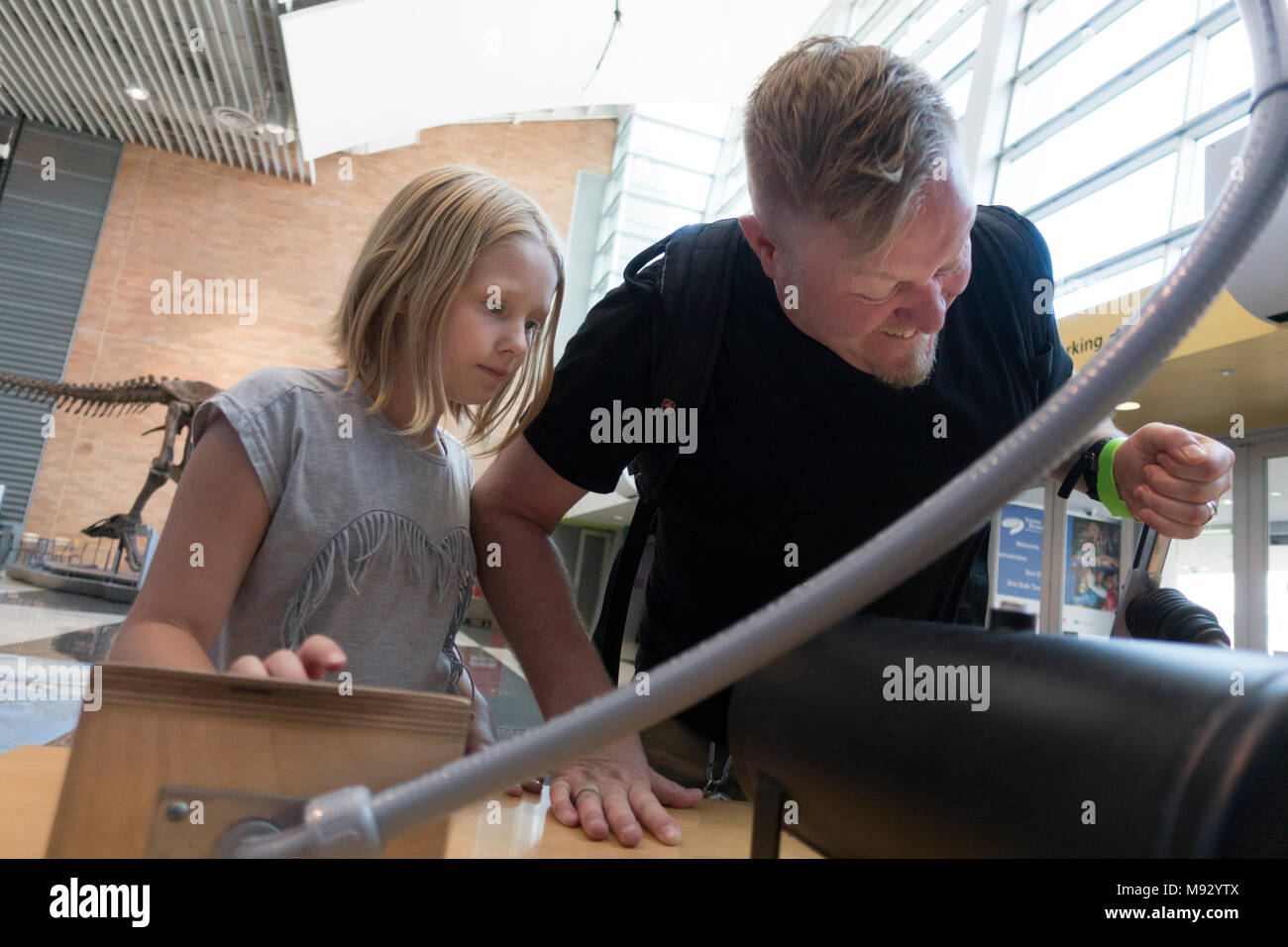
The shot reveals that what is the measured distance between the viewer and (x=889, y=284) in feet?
3.00

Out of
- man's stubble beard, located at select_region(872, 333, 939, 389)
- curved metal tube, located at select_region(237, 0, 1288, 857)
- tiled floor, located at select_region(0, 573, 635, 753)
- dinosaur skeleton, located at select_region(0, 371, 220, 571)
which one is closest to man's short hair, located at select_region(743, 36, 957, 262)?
man's stubble beard, located at select_region(872, 333, 939, 389)

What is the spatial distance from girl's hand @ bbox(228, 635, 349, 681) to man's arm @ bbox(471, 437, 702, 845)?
Result: 13.9 inches

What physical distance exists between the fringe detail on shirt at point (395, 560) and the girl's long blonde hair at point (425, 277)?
0.13 meters

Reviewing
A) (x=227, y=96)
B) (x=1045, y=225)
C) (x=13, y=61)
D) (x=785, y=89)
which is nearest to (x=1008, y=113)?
(x=1045, y=225)

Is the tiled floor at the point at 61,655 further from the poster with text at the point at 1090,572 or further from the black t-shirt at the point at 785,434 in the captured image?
the poster with text at the point at 1090,572

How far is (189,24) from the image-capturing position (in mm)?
9188

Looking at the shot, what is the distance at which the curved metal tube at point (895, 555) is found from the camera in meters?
0.29

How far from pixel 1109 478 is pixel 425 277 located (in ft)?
2.71

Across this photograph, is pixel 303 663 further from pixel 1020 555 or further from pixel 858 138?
pixel 1020 555

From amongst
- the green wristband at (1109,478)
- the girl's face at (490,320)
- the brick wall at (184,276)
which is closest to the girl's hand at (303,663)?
the girl's face at (490,320)

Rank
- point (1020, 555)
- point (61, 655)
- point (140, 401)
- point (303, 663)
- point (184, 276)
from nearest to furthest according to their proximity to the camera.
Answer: point (303, 663) < point (61, 655) < point (1020, 555) < point (140, 401) < point (184, 276)

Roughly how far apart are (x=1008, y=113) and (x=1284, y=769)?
8524mm

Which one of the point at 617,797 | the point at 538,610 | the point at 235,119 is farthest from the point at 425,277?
the point at 235,119

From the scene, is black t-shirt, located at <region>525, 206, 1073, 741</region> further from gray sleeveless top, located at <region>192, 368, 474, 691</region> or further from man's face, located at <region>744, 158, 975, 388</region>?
gray sleeveless top, located at <region>192, 368, 474, 691</region>
